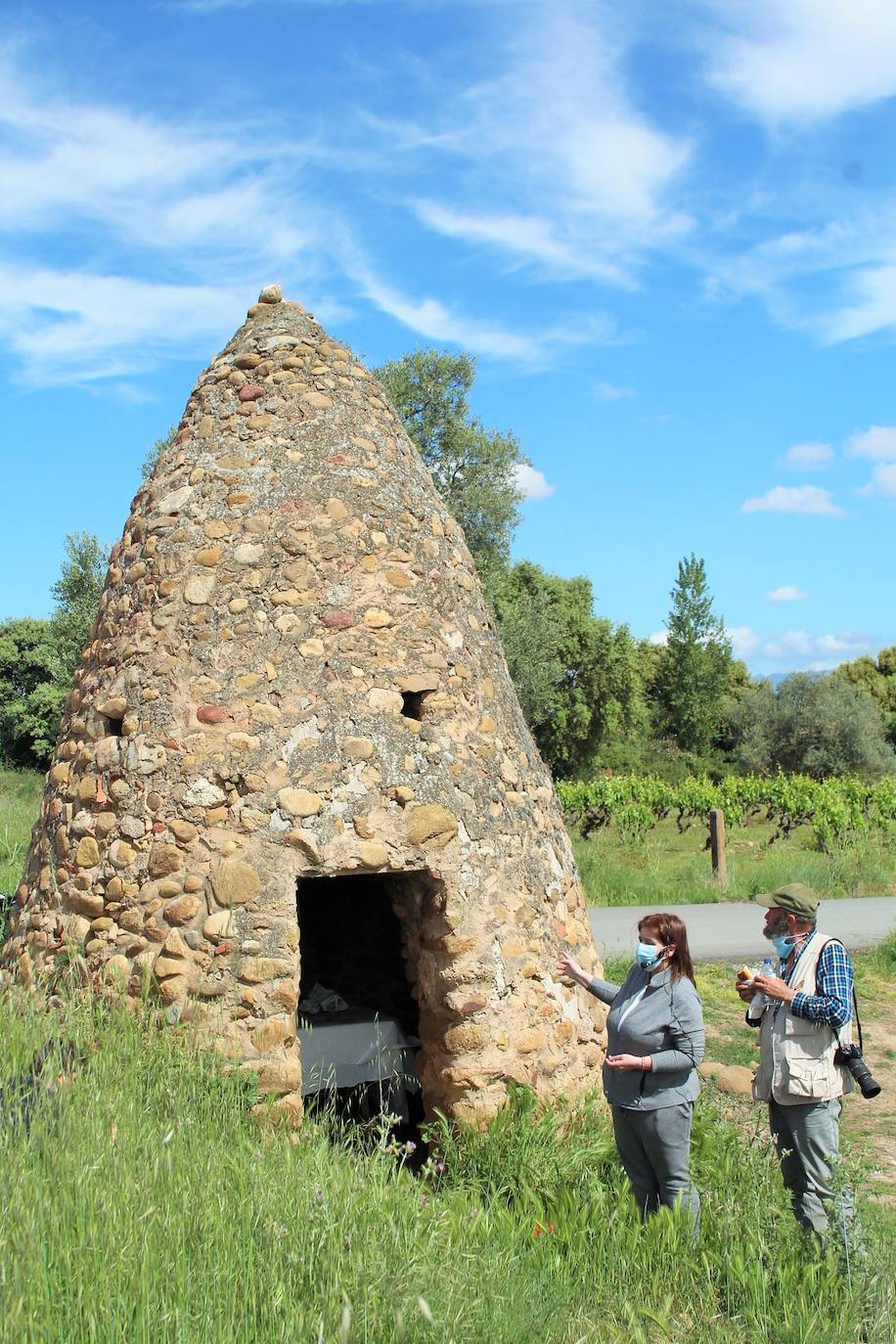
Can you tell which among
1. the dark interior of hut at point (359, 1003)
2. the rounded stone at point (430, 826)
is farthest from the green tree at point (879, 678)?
the rounded stone at point (430, 826)

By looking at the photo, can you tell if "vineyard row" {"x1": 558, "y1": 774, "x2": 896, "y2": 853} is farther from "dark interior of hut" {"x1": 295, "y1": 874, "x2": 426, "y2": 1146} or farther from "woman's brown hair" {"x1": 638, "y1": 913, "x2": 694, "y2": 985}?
"woman's brown hair" {"x1": 638, "y1": 913, "x2": 694, "y2": 985}

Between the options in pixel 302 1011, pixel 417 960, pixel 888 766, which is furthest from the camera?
pixel 888 766

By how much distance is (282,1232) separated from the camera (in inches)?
123

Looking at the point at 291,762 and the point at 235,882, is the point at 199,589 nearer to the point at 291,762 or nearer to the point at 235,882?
the point at 291,762

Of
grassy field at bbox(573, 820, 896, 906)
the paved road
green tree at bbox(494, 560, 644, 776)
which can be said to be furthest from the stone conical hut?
green tree at bbox(494, 560, 644, 776)

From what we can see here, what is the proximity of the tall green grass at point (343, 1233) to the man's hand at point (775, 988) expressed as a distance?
879 mm

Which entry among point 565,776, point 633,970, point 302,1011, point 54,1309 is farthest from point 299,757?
point 565,776

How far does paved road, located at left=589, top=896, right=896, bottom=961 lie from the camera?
37.1 feet

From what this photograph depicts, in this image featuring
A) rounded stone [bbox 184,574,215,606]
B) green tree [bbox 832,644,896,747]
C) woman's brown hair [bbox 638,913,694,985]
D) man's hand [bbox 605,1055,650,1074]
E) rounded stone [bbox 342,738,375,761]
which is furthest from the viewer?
green tree [bbox 832,644,896,747]

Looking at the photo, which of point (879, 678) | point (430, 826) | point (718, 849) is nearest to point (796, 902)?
point (430, 826)

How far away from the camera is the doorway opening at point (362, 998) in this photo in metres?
5.57

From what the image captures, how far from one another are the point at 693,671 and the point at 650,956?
36780mm

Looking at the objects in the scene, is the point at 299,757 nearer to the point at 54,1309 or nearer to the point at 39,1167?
the point at 39,1167

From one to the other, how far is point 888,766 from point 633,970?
31.0 m
